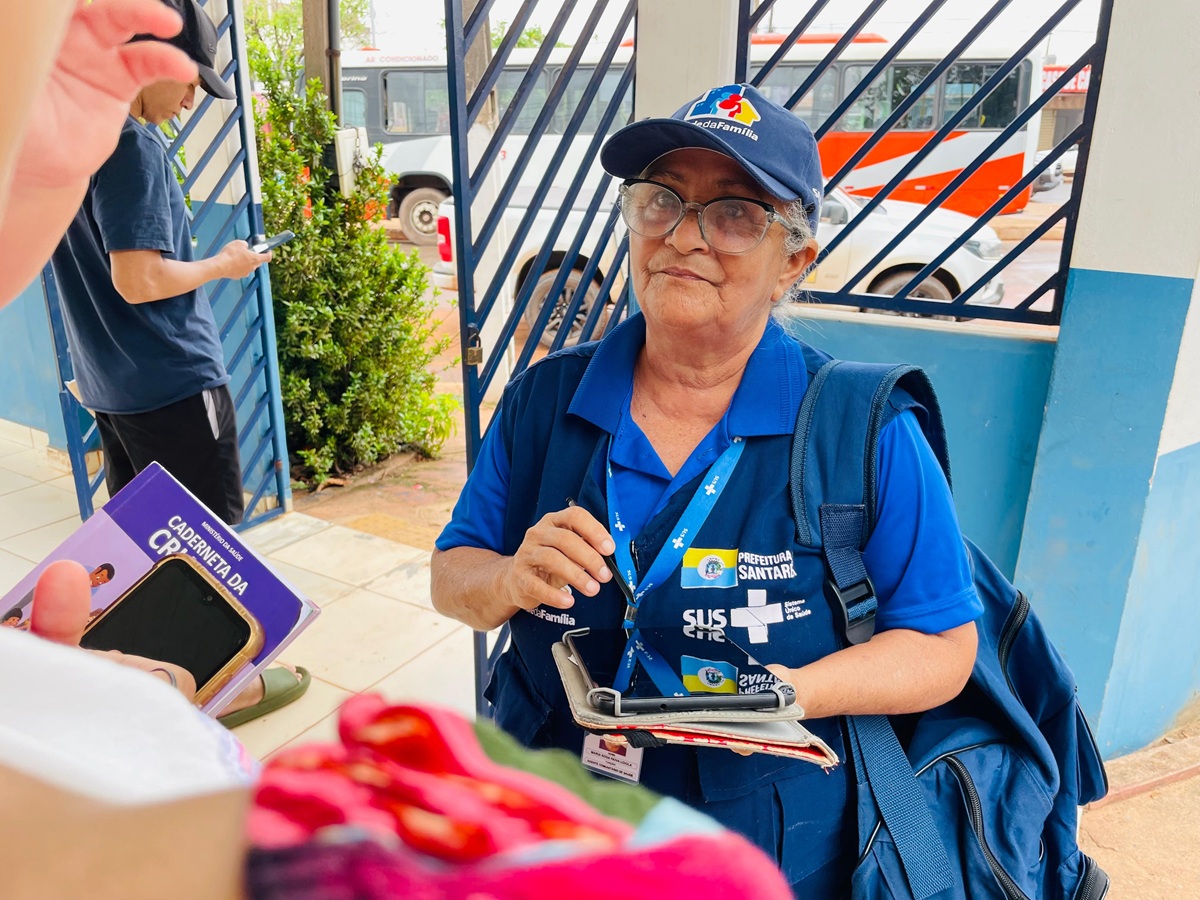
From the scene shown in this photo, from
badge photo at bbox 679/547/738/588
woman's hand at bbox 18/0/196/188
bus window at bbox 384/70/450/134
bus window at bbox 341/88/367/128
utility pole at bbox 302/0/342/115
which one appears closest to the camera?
woman's hand at bbox 18/0/196/188

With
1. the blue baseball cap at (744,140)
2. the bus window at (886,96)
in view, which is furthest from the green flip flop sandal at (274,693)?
the bus window at (886,96)

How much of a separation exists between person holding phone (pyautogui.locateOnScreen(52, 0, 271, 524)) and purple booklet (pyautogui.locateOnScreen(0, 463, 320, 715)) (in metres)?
1.33

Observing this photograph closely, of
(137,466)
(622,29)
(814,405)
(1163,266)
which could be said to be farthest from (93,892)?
(137,466)

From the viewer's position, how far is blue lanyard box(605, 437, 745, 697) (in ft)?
3.93

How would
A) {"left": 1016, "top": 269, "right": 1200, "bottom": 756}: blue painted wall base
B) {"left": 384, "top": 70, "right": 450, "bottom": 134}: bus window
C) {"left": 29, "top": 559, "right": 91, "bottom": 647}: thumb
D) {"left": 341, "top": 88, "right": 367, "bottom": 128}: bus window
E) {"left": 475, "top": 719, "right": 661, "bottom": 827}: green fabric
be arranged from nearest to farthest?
{"left": 475, "top": 719, "right": 661, "bottom": 827}: green fabric, {"left": 29, "top": 559, "right": 91, "bottom": 647}: thumb, {"left": 1016, "top": 269, "right": 1200, "bottom": 756}: blue painted wall base, {"left": 384, "top": 70, "right": 450, "bottom": 134}: bus window, {"left": 341, "top": 88, "right": 367, "bottom": 128}: bus window

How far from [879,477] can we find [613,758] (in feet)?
1.83

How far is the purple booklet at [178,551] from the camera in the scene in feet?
3.64

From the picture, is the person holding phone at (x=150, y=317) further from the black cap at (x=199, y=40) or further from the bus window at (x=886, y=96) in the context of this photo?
the bus window at (x=886, y=96)

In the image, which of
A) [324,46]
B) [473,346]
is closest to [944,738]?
[473,346]


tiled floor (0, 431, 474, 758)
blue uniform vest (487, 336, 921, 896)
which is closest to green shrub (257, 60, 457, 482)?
tiled floor (0, 431, 474, 758)

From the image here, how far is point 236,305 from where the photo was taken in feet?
13.0

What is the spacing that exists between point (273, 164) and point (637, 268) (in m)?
3.53

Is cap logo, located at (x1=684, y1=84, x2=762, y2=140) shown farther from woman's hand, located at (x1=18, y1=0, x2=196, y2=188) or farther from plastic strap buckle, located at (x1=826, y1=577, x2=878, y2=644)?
woman's hand, located at (x1=18, y1=0, x2=196, y2=188)

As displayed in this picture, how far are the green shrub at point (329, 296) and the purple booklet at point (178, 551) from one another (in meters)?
3.45
